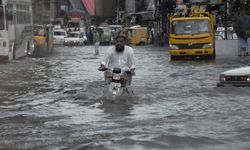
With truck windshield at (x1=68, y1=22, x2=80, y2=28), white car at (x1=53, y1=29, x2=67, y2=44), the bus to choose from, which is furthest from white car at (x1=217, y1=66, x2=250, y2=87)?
truck windshield at (x1=68, y1=22, x2=80, y2=28)

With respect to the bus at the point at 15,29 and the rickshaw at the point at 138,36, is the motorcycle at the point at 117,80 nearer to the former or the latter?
the bus at the point at 15,29

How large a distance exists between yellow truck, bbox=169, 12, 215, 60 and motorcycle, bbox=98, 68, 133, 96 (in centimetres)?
1471

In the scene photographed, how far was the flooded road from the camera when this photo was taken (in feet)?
30.0

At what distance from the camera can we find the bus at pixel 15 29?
87.8ft

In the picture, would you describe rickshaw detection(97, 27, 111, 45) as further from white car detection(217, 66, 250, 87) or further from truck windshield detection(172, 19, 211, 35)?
white car detection(217, 66, 250, 87)

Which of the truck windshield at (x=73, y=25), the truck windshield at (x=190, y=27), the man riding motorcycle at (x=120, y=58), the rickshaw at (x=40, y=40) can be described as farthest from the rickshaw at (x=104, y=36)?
the man riding motorcycle at (x=120, y=58)

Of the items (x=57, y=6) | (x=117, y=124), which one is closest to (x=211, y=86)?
(x=117, y=124)

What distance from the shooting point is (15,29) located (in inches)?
1181

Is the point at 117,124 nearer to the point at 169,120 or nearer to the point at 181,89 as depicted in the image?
the point at 169,120

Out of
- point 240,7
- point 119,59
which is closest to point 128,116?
point 119,59

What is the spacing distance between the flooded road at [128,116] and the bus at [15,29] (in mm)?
6851

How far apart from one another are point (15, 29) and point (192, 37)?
7986 mm

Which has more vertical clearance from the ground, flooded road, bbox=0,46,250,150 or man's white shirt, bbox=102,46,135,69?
man's white shirt, bbox=102,46,135,69

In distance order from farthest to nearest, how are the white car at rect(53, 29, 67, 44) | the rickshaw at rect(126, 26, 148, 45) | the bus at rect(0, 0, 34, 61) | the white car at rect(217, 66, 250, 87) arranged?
the rickshaw at rect(126, 26, 148, 45) → the white car at rect(53, 29, 67, 44) → the bus at rect(0, 0, 34, 61) → the white car at rect(217, 66, 250, 87)
